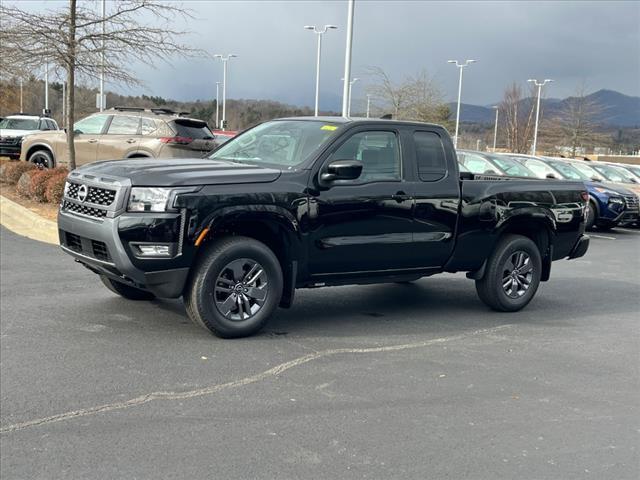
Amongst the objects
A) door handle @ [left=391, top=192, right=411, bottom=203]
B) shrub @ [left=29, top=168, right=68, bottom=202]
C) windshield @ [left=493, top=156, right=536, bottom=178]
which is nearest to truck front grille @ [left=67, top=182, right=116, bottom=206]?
door handle @ [left=391, top=192, right=411, bottom=203]

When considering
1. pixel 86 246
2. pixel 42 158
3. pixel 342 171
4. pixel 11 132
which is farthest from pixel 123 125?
pixel 11 132

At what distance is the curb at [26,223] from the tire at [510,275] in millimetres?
6614

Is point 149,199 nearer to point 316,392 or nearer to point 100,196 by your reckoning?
point 100,196

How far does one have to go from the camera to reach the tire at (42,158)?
16.8 meters

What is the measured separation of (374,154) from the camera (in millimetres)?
6645

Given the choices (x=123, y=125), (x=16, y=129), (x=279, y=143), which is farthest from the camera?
(x=16, y=129)

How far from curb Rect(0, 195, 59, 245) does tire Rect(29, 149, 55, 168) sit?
10.7 ft

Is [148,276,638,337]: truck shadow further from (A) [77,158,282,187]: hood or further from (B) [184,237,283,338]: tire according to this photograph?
(A) [77,158,282,187]: hood

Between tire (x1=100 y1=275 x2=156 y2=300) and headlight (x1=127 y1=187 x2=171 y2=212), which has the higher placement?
headlight (x1=127 y1=187 x2=171 y2=212)

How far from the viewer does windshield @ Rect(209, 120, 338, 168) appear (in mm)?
6406

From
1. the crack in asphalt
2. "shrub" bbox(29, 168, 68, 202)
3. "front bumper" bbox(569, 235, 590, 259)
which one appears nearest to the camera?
the crack in asphalt

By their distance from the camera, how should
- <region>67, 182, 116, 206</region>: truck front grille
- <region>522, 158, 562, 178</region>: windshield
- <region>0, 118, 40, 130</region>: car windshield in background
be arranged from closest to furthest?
<region>67, 182, 116, 206</region>: truck front grille < <region>522, 158, 562, 178</region>: windshield < <region>0, 118, 40, 130</region>: car windshield in background

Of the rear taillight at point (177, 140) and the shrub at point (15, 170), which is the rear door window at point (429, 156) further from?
the shrub at point (15, 170)

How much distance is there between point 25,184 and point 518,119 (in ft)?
146
